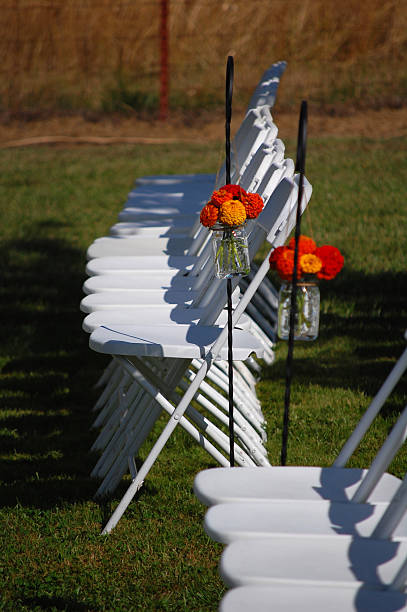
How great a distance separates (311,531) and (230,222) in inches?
47.9

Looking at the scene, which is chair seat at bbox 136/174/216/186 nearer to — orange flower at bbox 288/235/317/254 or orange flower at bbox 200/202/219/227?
orange flower at bbox 200/202/219/227

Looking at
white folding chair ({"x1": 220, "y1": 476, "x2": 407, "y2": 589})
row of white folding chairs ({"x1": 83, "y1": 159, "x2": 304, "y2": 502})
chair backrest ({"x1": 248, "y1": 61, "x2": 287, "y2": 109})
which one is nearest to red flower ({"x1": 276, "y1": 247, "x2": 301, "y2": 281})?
white folding chair ({"x1": 220, "y1": 476, "x2": 407, "y2": 589})

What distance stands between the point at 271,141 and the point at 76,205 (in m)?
6.29

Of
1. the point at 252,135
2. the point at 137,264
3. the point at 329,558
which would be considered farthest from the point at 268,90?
the point at 329,558

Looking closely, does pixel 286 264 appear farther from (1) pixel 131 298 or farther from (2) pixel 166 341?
(1) pixel 131 298

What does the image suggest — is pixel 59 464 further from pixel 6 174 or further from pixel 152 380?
pixel 6 174

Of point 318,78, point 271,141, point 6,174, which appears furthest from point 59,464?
point 318,78

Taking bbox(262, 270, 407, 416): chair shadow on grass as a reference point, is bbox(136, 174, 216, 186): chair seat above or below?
above

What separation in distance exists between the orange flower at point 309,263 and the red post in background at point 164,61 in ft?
43.4

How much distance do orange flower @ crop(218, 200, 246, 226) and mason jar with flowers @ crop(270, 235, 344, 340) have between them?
1.03ft

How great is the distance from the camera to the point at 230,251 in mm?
2980

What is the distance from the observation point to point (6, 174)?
11977 millimetres

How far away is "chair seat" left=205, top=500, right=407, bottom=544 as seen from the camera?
1946 millimetres

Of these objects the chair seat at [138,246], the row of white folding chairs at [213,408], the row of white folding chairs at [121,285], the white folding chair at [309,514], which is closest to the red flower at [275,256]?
the white folding chair at [309,514]
